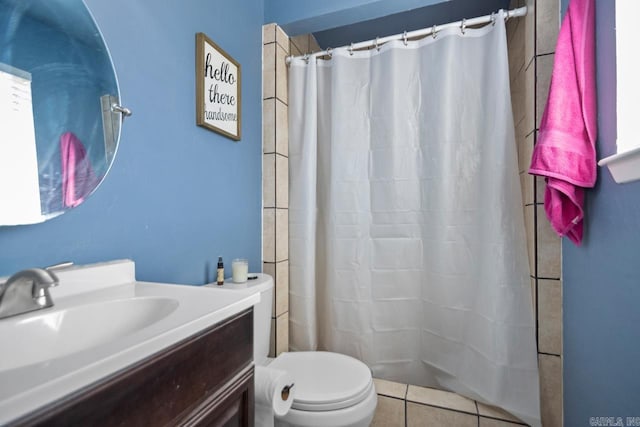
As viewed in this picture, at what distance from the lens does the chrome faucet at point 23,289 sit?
530 millimetres

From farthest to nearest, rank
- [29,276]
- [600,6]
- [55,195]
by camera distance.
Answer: [600,6] < [55,195] < [29,276]

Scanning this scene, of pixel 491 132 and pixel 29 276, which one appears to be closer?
pixel 29 276

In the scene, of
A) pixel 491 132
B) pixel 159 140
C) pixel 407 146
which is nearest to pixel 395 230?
pixel 407 146

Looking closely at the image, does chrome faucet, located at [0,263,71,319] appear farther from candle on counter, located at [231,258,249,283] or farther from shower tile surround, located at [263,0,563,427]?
shower tile surround, located at [263,0,563,427]

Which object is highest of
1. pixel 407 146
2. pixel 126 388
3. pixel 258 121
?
pixel 258 121

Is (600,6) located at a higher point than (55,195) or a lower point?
higher

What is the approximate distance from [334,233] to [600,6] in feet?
3.93

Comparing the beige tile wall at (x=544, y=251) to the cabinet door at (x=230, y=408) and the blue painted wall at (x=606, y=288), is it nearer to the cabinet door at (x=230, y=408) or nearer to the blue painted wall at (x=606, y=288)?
the blue painted wall at (x=606, y=288)

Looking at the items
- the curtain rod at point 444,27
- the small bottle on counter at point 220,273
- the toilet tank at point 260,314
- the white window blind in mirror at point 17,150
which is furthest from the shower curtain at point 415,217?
the white window blind in mirror at point 17,150

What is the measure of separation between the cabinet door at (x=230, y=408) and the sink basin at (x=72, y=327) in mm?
200

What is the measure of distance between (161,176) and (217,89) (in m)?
0.47

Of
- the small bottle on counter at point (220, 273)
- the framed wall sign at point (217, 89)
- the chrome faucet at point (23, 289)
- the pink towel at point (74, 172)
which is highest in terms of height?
the framed wall sign at point (217, 89)

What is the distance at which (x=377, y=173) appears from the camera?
147cm

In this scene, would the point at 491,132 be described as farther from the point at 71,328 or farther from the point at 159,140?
the point at 71,328
